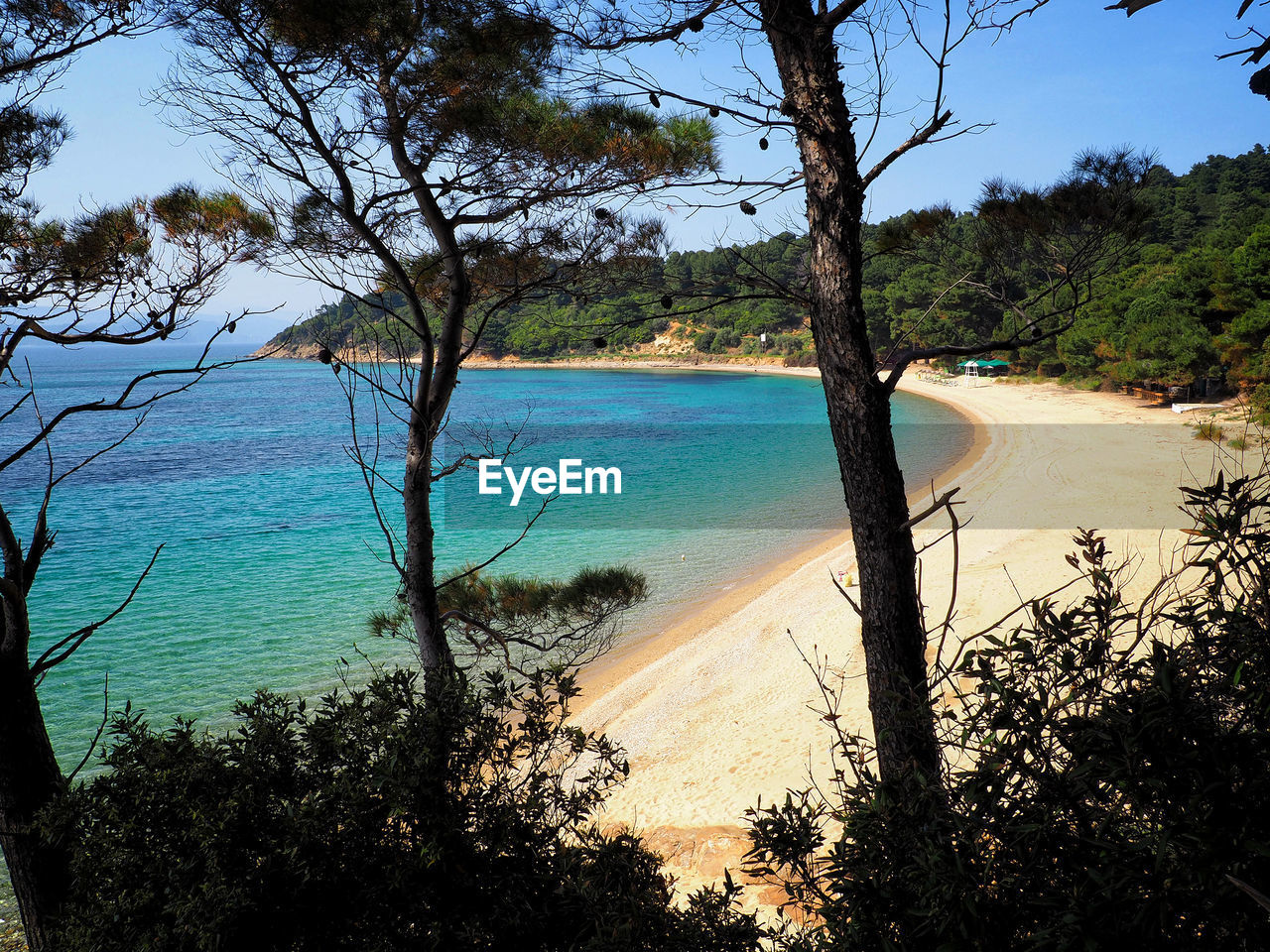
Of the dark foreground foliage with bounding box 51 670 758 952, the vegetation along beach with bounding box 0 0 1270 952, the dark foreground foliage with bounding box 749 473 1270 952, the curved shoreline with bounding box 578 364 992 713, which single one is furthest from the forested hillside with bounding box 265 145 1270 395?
the curved shoreline with bounding box 578 364 992 713

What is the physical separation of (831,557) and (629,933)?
11941 millimetres

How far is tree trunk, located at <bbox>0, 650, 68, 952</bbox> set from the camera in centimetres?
311

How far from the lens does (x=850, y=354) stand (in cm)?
324

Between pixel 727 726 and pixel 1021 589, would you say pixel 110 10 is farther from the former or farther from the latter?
pixel 1021 589

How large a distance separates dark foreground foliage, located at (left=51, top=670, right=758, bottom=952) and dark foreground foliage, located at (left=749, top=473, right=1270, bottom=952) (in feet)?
2.03

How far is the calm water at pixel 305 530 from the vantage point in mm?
10719

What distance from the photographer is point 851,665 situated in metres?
8.25

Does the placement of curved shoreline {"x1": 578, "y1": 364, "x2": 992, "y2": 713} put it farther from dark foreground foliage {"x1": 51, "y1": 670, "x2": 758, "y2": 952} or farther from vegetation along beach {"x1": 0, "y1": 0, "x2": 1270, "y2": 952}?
dark foreground foliage {"x1": 51, "y1": 670, "x2": 758, "y2": 952}

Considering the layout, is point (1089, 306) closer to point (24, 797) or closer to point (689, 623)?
point (689, 623)

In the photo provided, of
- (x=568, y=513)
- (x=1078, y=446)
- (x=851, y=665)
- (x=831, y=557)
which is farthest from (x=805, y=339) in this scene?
(x=851, y=665)

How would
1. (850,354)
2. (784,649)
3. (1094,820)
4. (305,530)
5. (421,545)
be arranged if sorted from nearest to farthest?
(1094,820)
(850,354)
(421,545)
(784,649)
(305,530)

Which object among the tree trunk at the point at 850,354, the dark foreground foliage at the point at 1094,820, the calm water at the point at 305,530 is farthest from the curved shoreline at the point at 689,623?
the dark foreground foliage at the point at 1094,820

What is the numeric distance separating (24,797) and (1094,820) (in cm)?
370

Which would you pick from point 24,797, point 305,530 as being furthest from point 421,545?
point 305,530
